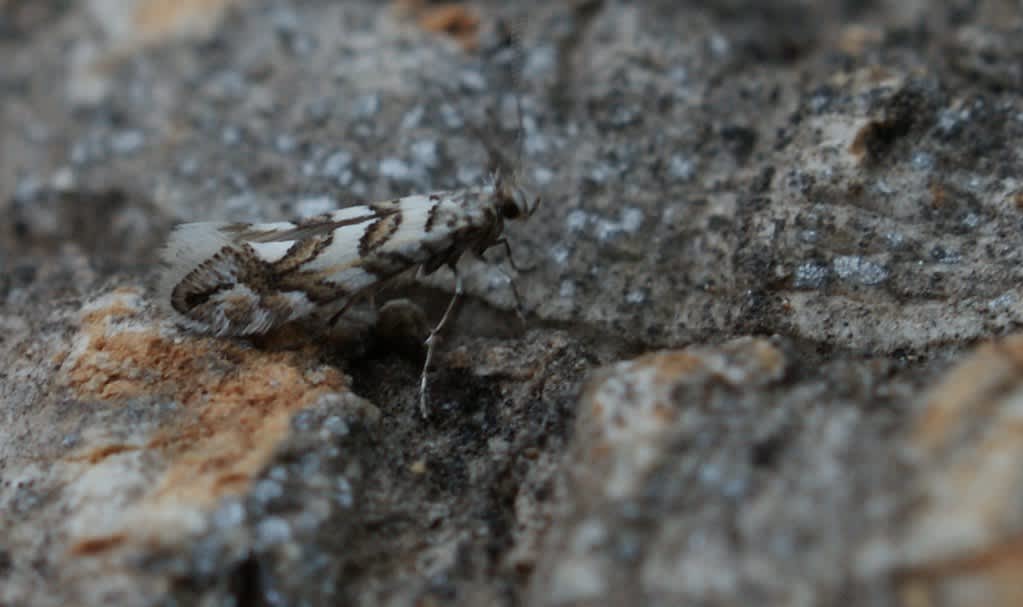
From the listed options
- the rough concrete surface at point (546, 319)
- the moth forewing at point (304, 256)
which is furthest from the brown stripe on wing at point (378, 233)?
the rough concrete surface at point (546, 319)

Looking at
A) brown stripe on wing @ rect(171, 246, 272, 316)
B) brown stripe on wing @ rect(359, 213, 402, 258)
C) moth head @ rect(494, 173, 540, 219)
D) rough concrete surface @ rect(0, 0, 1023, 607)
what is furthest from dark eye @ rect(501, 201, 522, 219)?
brown stripe on wing @ rect(171, 246, 272, 316)

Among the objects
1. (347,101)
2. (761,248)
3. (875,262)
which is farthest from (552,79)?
(875,262)

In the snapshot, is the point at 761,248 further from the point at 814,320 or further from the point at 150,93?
the point at 150,93

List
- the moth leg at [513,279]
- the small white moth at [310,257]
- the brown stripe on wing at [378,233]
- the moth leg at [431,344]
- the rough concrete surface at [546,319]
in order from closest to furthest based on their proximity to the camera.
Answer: the rough concrete surface at [546,319], the moth leg at [431,344], the small white moth at [310,257], the brown stripe on wing at [378,233], the moth leg at [513,279]

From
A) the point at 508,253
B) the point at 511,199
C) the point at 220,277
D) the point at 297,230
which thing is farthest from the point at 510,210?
the point at 220,277

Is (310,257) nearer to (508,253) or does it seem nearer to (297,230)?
(297,230)

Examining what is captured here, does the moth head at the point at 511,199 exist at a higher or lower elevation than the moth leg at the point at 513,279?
higher

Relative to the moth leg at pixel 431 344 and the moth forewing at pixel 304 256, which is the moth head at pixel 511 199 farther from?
the moth leg at pixel 431 344
